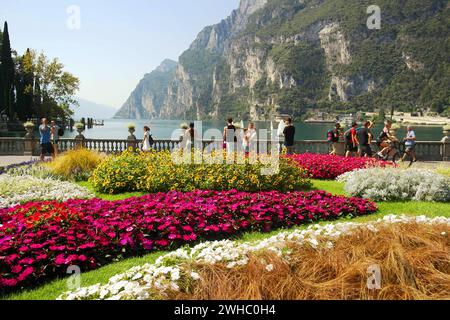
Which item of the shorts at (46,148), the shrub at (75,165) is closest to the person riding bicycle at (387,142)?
the shrub at (75,165)

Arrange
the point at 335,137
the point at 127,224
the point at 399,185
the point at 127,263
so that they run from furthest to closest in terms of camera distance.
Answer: the point at 335,137, the point at 399,185, the point at 127,224, the point at 127,263

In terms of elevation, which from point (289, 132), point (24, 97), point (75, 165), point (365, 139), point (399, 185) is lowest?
point (399, 185)

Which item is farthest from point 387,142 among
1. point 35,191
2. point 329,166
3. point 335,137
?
point 35,191

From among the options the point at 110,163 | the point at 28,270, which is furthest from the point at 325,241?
the point at 110,163

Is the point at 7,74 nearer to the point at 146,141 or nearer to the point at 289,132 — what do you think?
the point at 146,141

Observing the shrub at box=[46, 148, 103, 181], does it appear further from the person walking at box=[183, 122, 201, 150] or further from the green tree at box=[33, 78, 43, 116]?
the green tree at box=[33, 78, 43, 116]

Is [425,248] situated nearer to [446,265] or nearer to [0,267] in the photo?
[446,265]

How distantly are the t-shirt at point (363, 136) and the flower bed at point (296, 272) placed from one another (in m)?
12.8

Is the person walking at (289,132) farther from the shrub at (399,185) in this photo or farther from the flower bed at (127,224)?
the flower bed at (127,224)

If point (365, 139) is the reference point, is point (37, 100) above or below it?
above

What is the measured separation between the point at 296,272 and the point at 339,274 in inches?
16.0

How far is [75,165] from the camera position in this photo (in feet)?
46.6

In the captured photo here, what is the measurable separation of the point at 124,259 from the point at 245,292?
120 inches
